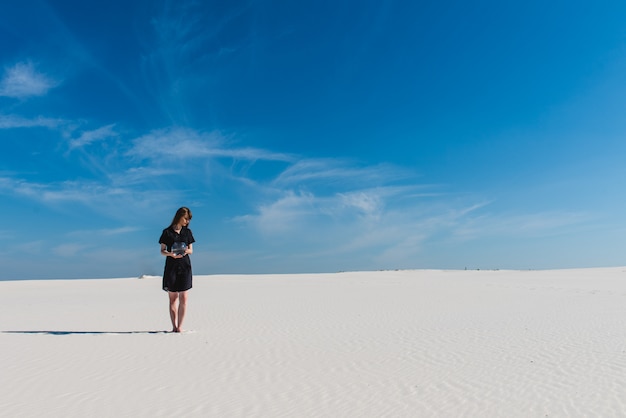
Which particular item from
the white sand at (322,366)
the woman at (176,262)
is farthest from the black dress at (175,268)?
the white sand at (322,366)

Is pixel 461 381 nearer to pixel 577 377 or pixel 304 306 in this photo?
pixel 577 377

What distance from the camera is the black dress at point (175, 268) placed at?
823cm

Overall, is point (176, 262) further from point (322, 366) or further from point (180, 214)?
point (322, 366)

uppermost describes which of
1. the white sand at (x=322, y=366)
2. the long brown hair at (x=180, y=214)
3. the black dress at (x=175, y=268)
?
the long brown hair at (x=180, y=214)

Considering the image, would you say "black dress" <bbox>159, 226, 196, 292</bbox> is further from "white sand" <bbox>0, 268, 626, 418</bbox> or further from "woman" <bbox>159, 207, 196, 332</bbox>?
"white sand" <bbox>0, 268, 626, 418</bbox>

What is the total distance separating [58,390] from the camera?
468cm

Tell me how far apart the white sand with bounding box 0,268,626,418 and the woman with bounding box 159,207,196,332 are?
1.88 ft

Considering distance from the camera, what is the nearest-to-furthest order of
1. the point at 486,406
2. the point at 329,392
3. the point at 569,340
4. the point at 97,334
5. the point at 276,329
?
the point at 486,406, the point at 329,392, the point at 569,340, the point at 97,334, the point at 276,329

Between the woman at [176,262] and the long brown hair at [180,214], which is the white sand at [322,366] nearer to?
the woman at [176,262]

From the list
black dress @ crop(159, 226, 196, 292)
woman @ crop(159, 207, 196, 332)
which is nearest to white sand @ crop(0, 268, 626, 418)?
woman @ crop(159, 207, 196, 332)

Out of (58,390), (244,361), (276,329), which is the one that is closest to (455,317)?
(276,329)

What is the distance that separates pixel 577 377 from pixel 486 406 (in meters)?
1.65

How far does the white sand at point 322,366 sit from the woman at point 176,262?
574mm

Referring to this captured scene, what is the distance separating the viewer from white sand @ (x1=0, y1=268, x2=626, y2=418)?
418 centimetres
